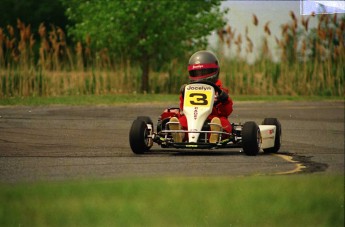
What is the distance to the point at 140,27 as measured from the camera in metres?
24.7

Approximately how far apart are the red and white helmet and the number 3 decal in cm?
39

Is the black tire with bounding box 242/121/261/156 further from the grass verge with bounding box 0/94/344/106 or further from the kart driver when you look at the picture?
the grass verge with bounding box 0/94/344/106

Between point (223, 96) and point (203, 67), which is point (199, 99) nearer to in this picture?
point (223, 96)

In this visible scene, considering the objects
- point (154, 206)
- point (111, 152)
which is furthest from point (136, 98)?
point (154, 206)

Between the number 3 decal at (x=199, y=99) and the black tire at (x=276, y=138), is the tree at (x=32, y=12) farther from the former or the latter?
the black tire at (x=276, y=138)

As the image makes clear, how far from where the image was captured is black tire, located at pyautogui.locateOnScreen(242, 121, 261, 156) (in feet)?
36.7

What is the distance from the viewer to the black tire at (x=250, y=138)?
1119cm

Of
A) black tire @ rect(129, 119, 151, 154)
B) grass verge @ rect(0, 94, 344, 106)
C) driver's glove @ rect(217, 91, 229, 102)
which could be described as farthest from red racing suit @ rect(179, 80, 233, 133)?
grass verge @ rect(0, 94, 344, 106)

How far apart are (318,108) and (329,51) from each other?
6.40ft

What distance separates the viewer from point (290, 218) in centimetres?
596

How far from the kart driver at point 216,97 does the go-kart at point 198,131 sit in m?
0.07

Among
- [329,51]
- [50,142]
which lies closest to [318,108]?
[329,51]

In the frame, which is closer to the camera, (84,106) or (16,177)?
(16,177)

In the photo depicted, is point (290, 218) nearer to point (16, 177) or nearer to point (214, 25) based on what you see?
point (16, 177)
